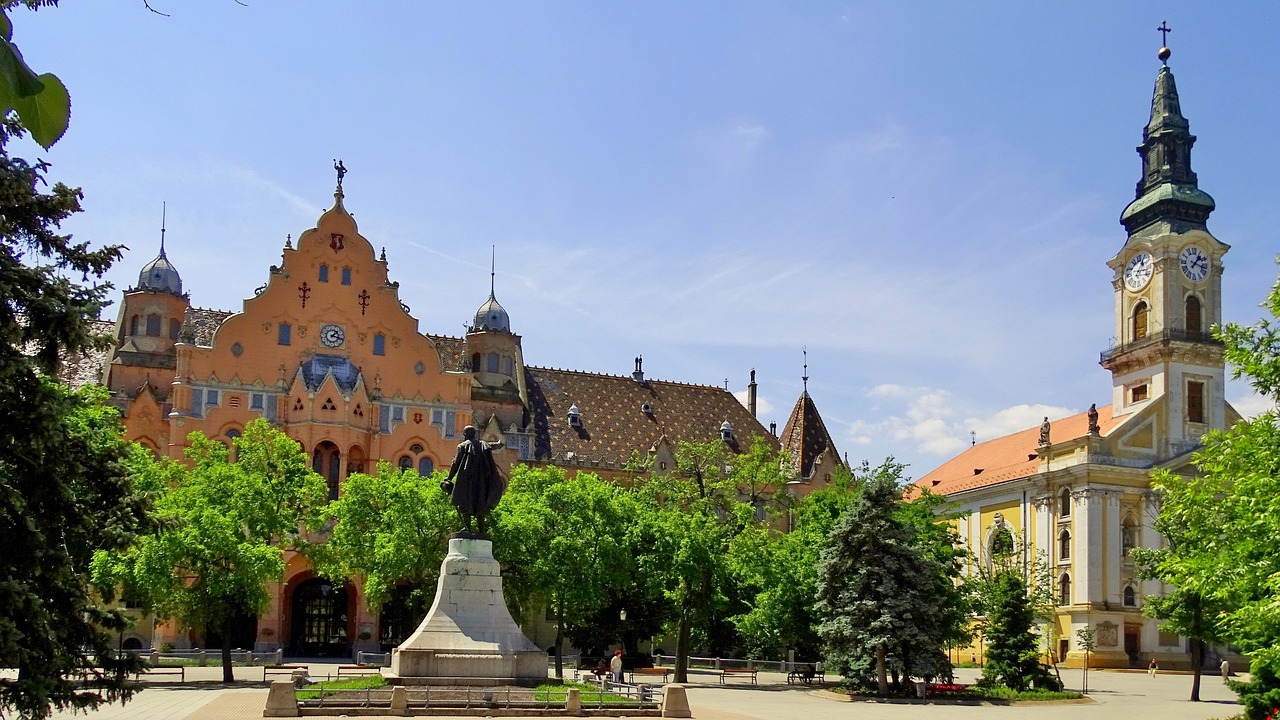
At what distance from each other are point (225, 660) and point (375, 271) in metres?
30.1

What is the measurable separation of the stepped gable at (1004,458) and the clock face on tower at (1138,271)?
8.27 m

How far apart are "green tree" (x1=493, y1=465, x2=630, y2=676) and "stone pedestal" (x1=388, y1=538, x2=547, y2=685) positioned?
1628 cm

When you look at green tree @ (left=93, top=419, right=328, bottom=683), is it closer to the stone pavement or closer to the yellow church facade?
the stone pavement

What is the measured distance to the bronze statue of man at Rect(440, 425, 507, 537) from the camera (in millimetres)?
33875

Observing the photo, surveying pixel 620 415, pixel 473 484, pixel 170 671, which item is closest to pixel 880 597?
pixel 473 484

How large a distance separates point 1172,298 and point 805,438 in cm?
2331

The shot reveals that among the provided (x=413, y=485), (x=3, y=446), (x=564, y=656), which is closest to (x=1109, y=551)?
(x=564, y=656)

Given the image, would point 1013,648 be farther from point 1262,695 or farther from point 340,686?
point 340,686

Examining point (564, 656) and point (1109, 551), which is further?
point (1109, 551)

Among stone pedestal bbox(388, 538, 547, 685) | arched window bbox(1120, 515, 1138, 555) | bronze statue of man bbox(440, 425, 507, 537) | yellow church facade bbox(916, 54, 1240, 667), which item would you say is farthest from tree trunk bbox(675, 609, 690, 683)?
arched window bbox(1120, 515, 1138, 555)

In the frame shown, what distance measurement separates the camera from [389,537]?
48.7 metres

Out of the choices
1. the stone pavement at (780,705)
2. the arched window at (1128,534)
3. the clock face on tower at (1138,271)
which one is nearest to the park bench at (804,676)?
the stone pavement at (780,705)

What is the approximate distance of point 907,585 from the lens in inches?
1591

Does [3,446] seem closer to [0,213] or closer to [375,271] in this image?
[0,213]
